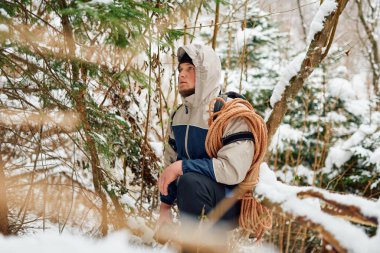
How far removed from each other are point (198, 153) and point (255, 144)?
1.34 feet

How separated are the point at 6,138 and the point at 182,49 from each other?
1.44 metres

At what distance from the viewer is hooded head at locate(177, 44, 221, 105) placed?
2.23m

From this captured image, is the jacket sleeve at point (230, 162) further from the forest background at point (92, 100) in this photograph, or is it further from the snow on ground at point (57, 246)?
the snow on ground at point (57, 246)

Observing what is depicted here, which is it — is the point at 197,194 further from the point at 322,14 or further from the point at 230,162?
the point at 322,14

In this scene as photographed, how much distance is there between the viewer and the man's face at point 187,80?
7.68ft

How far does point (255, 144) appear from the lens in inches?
80.7

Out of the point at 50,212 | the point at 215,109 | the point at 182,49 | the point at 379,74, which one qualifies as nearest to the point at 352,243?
the point at 215,109

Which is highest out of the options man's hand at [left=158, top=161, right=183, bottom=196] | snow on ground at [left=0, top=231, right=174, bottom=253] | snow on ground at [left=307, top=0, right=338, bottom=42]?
snow on ground at [left=307, top=0, right=338, bottom=42]

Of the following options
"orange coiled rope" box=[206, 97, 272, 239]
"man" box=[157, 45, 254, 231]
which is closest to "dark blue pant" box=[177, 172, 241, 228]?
"man" box=[157, 45, 254, 231]

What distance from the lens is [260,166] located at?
7.02ft

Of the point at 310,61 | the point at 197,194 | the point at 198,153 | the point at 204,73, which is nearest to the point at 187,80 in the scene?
the point at 204,73

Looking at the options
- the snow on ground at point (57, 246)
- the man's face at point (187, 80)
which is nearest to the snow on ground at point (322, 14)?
the man's face at point (187, 80)

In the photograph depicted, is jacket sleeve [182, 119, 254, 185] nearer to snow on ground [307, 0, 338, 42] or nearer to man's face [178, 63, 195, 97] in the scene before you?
man's face [178, 63, 195, 97]

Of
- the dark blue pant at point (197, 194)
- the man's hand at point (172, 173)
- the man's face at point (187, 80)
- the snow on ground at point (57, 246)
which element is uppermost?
the man's face at point (187, 80)
